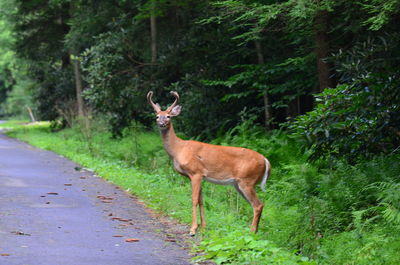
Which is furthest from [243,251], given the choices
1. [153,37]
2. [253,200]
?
[153,37]

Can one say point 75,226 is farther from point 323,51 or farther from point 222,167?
point 323,51

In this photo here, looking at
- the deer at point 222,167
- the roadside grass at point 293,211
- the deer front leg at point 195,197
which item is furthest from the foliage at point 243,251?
the deer at point 222,167

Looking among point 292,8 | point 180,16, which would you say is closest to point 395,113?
point 292,8

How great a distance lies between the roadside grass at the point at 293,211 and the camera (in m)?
7.58

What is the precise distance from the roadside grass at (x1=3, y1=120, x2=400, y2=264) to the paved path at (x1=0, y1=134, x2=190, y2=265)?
0.50 metres

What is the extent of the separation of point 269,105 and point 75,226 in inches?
396

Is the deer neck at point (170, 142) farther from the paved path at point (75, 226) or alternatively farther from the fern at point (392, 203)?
the fern at point (392, 203)

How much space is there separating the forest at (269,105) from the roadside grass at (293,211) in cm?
3

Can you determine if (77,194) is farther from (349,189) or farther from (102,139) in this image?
(102,139)

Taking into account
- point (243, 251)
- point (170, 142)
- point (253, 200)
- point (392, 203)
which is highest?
point (170, 142)

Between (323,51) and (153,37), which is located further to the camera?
(153,37)

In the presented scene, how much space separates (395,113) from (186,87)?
42.4ft

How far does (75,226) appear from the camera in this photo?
9445mm

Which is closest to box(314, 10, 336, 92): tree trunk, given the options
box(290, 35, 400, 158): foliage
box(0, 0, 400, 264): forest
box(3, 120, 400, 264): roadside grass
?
box(0, 0, 400, 264): forest
